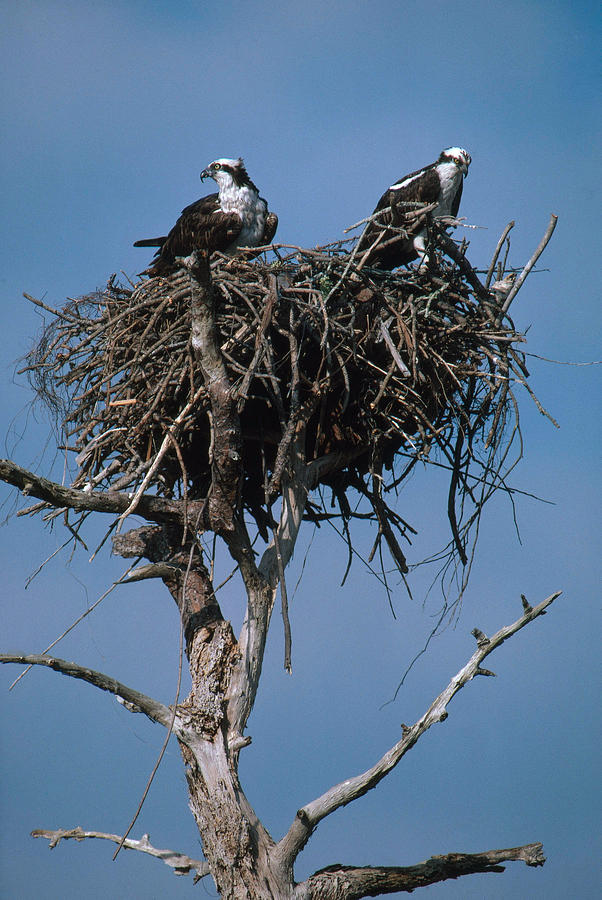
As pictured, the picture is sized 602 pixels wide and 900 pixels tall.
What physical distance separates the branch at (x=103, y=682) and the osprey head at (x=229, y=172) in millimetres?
3962

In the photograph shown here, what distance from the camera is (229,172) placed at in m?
6.67

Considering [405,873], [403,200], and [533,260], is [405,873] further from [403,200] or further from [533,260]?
[403,200]

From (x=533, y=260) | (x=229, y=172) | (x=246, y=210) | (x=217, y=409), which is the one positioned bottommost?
(x=217, y=409)

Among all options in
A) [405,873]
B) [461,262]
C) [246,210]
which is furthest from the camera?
[246,210]

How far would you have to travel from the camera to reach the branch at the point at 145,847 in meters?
4.52

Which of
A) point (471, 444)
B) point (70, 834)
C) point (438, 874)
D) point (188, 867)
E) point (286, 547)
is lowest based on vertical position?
point (438, 874)

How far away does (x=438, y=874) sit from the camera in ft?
14.7

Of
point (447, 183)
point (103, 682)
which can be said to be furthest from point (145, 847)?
point (447, 183)

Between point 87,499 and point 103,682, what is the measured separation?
95cm

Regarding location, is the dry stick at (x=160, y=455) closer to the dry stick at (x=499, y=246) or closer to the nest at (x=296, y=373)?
the nest at (x=296, y=373)

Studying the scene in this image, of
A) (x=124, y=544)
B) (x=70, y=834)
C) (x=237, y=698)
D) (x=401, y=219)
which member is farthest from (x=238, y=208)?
(x=70, y=834)

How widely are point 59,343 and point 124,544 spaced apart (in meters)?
1.44

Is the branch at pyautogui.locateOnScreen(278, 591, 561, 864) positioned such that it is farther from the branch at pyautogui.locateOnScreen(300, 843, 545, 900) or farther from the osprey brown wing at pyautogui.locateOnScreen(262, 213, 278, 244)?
the osprey brown wing at pyautogui.locateOnScreen(262, 213, 278, 244)

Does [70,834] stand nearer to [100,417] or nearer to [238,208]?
[100,417]
